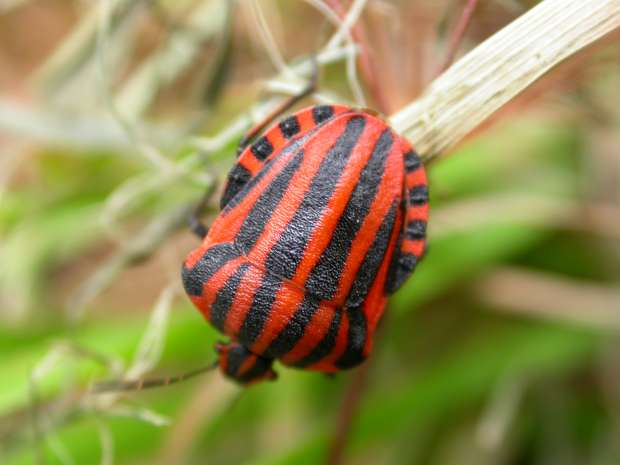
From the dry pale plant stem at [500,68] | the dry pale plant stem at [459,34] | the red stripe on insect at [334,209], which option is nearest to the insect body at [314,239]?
the red stripe on insect at [334,209]

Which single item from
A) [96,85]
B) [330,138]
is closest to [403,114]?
[330,138]

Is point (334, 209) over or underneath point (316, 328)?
over

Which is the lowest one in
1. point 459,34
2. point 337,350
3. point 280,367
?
point 280,367

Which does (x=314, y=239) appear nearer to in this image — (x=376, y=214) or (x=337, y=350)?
(x=376, y=214)

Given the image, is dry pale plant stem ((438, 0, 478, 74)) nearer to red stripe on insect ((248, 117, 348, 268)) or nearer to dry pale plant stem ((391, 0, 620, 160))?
dry pale plant stem ((391, 0, 620, 160))

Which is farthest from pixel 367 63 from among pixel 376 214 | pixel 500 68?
pixel 376 214

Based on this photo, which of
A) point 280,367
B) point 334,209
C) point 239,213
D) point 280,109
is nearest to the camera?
point 334,209

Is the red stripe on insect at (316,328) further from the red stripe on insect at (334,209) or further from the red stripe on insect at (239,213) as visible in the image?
the red stripe on insect at (239,213)

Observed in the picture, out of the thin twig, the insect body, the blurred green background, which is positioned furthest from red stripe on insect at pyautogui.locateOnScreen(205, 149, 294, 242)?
the blurred green background
